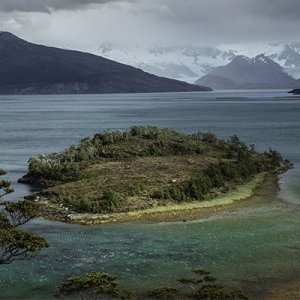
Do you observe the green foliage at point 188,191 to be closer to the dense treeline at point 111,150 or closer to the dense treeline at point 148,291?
the dense treeline at point 111,150

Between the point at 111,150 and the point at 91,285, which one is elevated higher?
the point at 91,285

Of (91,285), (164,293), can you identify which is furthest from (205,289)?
(91,285)

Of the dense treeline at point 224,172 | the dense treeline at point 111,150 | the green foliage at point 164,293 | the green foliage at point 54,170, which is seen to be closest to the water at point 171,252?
the green foliage at point 164,293

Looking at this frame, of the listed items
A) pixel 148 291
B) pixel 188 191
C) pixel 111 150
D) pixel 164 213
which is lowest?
pixel 164 213

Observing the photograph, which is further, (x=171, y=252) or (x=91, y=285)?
(x=171, y=252)

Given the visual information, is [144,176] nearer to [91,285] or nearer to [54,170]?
[54,170]

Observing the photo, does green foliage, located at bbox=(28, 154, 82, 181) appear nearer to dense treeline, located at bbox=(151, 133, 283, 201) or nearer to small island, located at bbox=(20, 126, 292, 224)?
small island, located at bbox=(20, 126, 292, 224)

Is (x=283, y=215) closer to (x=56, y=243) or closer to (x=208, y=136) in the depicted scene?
(x=56, y=243)

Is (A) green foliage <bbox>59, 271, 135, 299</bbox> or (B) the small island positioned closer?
(A) green foliage <bbox>59, 271, 135, 299</bbox>

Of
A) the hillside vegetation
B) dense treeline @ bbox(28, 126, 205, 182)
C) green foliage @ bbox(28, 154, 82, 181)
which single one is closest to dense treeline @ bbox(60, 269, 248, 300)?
the hillside vegetation
